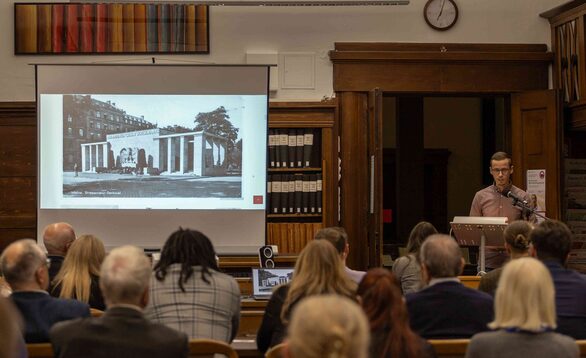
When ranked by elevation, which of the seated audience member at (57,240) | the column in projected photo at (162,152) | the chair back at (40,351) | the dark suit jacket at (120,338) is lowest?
the chair back at (40,351)

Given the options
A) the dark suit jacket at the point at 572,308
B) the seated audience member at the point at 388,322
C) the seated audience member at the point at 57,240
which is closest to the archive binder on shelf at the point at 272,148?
the seated audience member at the point at 57,240

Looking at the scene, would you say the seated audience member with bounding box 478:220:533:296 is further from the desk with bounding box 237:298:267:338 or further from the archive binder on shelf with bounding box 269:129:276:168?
the archive binder on shelf with bounding box 269:129:276:168

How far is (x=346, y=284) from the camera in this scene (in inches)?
142

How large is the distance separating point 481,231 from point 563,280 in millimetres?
1994

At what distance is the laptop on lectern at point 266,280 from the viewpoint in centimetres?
507

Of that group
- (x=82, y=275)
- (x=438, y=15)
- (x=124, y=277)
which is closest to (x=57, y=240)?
(x=82, y=275)

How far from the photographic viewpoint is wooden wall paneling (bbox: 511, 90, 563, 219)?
7910mm

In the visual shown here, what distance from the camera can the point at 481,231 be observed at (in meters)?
5.78

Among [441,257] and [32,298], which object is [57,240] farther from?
[441,257]

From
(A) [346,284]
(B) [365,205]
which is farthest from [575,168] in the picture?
(A) [346,284]

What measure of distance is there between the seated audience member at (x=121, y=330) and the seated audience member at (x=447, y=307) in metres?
1.01

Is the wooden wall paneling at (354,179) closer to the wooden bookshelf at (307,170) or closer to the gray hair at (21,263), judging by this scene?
the wooden bookshelf at (307,170)

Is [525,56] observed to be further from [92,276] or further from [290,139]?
[92,276]

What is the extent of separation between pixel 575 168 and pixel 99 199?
4.33 metres
